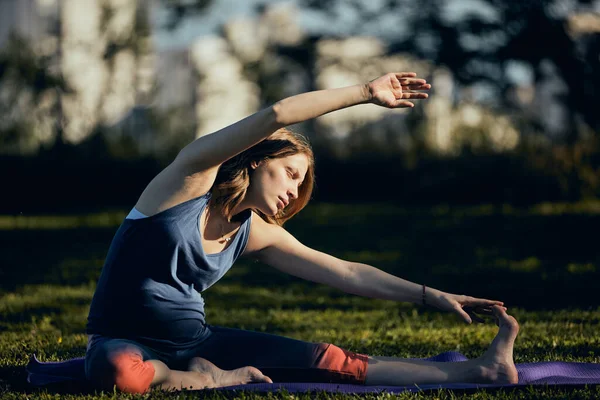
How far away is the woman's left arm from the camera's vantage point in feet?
12.0

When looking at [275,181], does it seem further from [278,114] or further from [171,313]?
[171,313]

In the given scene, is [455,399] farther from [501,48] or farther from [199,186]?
[501,48]

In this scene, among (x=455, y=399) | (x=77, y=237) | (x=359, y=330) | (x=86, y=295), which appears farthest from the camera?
(x=77, y=237)

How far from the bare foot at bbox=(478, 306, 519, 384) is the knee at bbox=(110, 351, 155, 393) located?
1.37 m

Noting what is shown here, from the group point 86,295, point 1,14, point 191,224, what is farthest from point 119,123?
point 191,224

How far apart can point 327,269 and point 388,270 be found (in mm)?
4346

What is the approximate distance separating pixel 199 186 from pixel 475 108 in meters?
12.7

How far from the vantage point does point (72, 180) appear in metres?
14.6

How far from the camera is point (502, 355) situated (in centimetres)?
352

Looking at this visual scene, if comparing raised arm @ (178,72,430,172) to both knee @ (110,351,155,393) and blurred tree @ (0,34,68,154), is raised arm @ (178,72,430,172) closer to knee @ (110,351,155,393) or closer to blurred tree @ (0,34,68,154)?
knee @ (110,351,155,393)

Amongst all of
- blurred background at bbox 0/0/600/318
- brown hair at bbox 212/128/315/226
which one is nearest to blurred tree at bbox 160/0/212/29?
blurred background at bbox 0/0/600/318

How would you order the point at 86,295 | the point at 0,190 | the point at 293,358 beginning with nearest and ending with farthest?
1. the point at 293,358
2. the point at 86,295
3. the point at 0,190

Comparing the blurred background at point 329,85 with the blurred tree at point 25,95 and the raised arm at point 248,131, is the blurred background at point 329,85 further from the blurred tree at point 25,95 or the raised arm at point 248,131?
the raised arm at point 248,131

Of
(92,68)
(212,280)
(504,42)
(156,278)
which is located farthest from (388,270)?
(92,68)
